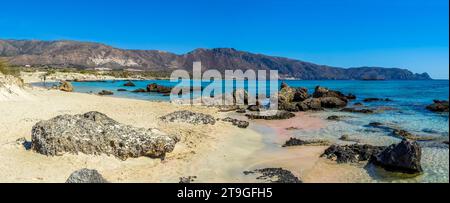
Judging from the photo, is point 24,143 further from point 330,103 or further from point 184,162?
point 330,103

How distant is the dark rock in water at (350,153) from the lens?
1254 centimetres

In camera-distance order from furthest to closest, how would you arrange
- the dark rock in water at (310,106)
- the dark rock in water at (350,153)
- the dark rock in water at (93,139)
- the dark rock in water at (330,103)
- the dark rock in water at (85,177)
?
the dark rock in water at (330,103) → the dark rock in water at (310,106) → the dark rock in water at (350,153) → the dark rock in water at (93,139) → the dark rock in water at (85,177)

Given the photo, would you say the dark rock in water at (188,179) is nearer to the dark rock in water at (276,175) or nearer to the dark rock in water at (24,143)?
the dark rock in water at (276,175)

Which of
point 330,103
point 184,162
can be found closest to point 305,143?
point 184,162

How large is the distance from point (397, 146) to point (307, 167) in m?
2.68

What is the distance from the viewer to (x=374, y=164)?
1164 cm

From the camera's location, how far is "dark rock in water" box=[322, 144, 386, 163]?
1254 centimetres

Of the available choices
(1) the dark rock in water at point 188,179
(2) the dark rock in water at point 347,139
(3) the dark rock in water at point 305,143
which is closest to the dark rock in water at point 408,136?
(2) the dark rock in water at point 347,139

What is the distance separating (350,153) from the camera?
42.3 feet

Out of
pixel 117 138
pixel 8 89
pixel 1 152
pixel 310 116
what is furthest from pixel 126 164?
pixel 8 89

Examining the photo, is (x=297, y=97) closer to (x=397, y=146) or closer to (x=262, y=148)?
(x=262, y=148)

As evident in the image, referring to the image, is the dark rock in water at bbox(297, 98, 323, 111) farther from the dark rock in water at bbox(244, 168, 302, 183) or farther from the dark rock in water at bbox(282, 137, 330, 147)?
the dark rock in water at bbox(244, 168, 302, 183)

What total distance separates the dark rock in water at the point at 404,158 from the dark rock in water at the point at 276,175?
9.19 feet

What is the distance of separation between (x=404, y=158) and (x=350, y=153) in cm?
240
